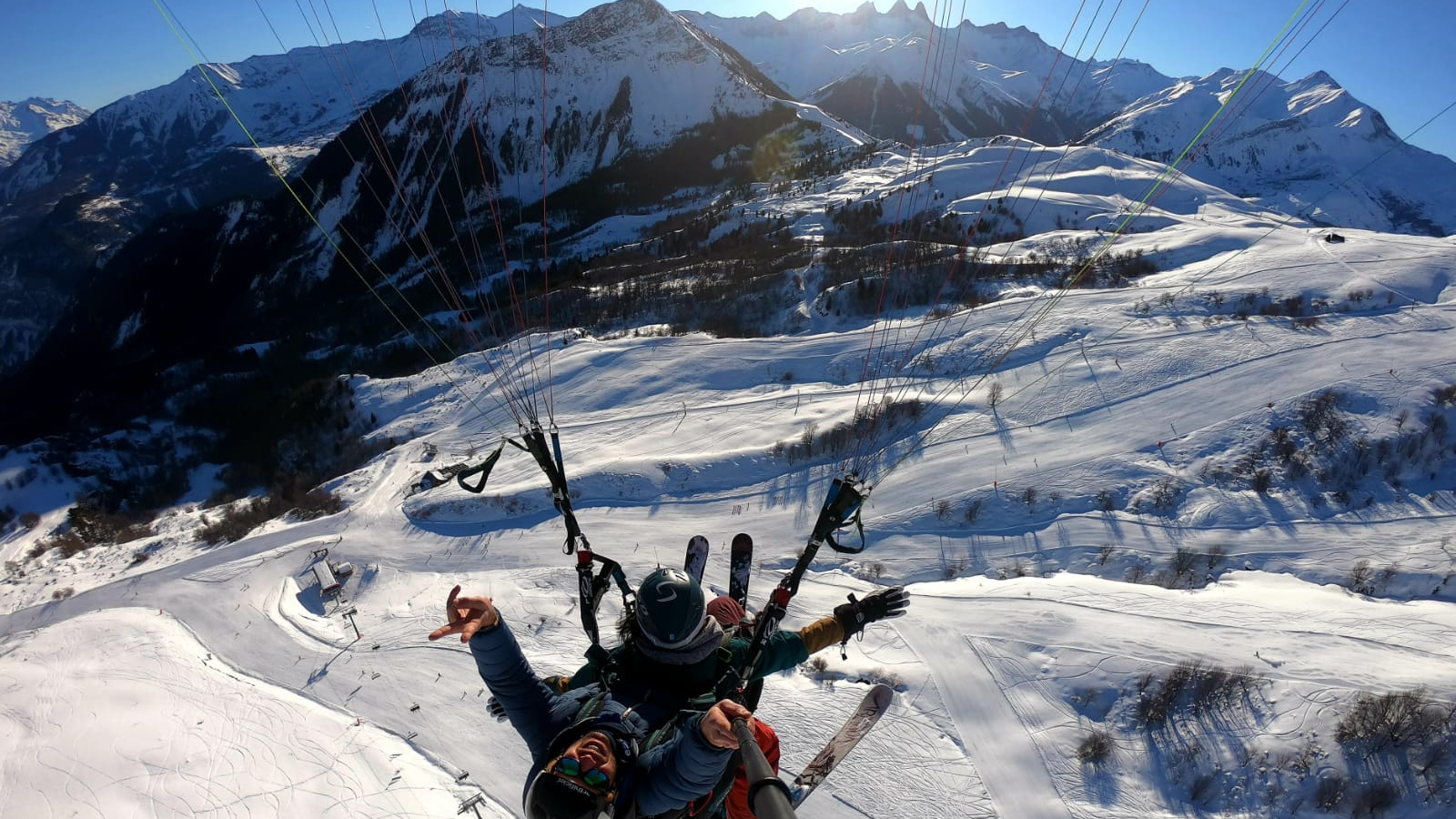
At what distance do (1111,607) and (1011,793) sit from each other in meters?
5.14

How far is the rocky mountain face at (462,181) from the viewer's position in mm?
98125

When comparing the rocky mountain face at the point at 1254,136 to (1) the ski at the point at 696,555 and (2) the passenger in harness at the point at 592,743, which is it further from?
(2) the passenger in harness at the point at 592,743

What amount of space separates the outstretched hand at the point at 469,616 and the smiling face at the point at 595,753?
2.83 feet

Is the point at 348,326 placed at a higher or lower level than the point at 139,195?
lower

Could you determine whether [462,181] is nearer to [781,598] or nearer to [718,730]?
[781,598]

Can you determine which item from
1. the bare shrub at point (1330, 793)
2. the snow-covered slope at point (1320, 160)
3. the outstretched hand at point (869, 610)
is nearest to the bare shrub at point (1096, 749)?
the bare shrub at point (1330, 793)

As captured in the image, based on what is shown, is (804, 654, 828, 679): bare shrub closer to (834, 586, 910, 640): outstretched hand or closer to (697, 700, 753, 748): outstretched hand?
(834, 586, 910, 640): outstretched hand

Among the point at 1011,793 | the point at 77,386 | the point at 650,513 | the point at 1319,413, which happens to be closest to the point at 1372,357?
the point at 1319,413

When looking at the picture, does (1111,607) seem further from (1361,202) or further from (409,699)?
(1361,202)

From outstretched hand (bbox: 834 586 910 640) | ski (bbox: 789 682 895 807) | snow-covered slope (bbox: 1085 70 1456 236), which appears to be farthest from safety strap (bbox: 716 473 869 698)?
snow-covered slope (bbox: 1085 70 1456 236)

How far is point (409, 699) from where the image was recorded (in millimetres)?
11547

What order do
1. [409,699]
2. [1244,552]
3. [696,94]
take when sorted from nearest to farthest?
[409,699]
[1244,552]
[696,94]

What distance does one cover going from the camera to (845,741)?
674 centimetres

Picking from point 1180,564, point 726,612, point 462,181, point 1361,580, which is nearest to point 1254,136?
point 462,181
